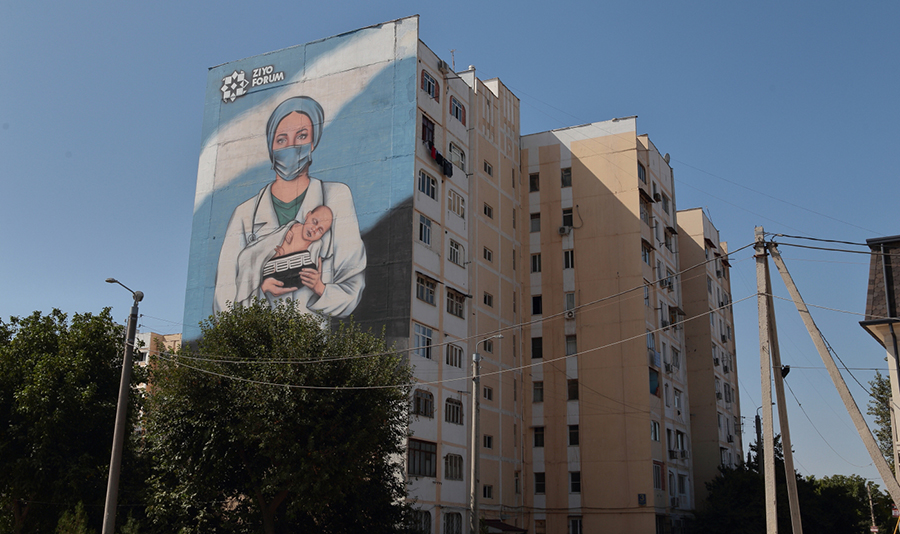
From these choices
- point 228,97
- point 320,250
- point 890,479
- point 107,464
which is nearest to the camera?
point 890,479

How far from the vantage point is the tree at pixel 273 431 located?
2995cm

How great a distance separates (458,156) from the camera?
51469 mm

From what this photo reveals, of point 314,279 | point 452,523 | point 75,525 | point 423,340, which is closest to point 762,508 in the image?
point 452,523

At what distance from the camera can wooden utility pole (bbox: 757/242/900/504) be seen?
22.2m

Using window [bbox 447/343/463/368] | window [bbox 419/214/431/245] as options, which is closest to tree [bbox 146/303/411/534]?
window [bbox 447/343/463/368]

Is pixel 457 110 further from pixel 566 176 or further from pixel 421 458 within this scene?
pixel 421 458

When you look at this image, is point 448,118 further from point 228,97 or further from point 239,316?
point 239,316

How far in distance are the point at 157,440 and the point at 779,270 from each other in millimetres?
23255

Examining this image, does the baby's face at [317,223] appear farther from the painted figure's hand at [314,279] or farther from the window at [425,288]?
the window at [425,288]

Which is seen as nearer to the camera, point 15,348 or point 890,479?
point 890,479

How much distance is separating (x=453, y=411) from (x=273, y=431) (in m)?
18.4

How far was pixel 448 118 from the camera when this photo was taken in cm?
5134

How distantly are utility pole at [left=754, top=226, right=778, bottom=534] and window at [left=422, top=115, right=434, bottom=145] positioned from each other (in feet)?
85.8

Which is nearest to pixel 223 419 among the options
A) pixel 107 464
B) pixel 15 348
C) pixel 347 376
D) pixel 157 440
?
pixel 157 440
